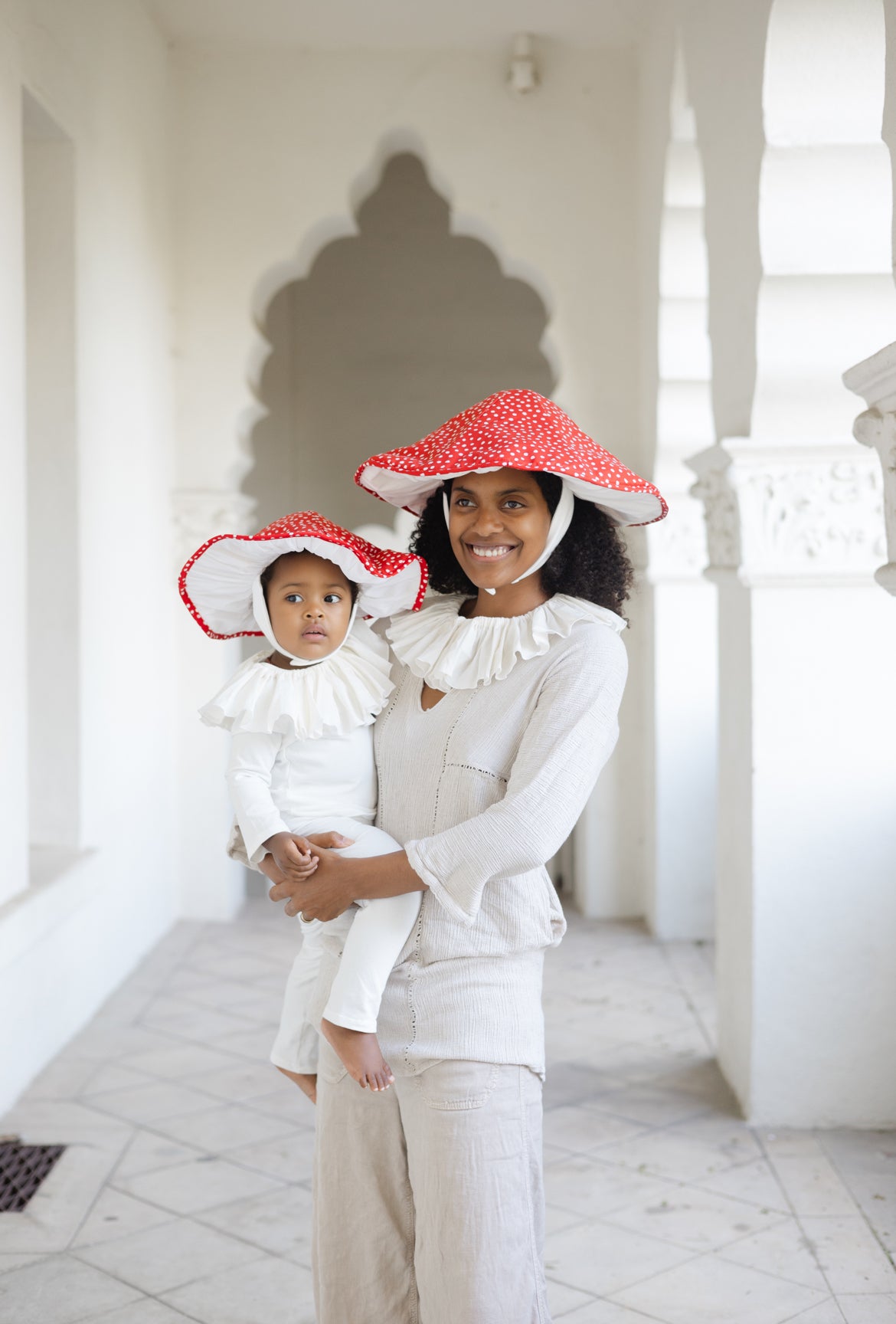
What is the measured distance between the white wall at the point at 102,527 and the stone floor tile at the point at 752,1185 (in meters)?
2.17

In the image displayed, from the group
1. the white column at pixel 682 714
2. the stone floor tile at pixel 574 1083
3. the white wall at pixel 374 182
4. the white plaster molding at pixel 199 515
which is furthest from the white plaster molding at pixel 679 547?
the stone floor tile at pixel 574 1083

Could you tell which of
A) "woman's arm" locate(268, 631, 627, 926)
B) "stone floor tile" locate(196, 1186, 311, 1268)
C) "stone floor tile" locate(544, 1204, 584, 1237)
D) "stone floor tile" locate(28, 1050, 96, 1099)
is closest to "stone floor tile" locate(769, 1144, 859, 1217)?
"stone floor tile" locate(544, 1204, 584, 1237)

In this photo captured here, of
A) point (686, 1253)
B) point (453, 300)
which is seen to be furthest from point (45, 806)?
point (453, 300)

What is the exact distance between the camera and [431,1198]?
1.91m

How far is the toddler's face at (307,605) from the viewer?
2.10 metres

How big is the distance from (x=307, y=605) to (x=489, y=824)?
53cm

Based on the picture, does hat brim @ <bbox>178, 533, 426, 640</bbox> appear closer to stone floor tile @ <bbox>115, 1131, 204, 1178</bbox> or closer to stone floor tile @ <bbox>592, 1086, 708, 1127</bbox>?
stone floor tile @ <bbox>115, 1131, 204, 1178</bbox>

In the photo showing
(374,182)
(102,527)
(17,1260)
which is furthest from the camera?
(374,182)

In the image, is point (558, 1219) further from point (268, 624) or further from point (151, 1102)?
point (268, 624)

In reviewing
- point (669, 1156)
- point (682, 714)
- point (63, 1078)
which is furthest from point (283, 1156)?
point (682, 714)

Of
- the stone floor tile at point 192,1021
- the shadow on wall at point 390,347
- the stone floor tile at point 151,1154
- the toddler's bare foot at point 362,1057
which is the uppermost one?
the shadow on wall at point 390,347

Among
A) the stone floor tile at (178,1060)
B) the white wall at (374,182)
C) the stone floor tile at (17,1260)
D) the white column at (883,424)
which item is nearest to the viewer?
the white column at (883,424)

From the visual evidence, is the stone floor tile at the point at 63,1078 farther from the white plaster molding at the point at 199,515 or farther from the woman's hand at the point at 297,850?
the white plaster molding at the point at 199,515

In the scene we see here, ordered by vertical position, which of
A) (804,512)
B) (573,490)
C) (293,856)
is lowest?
(293,856)
